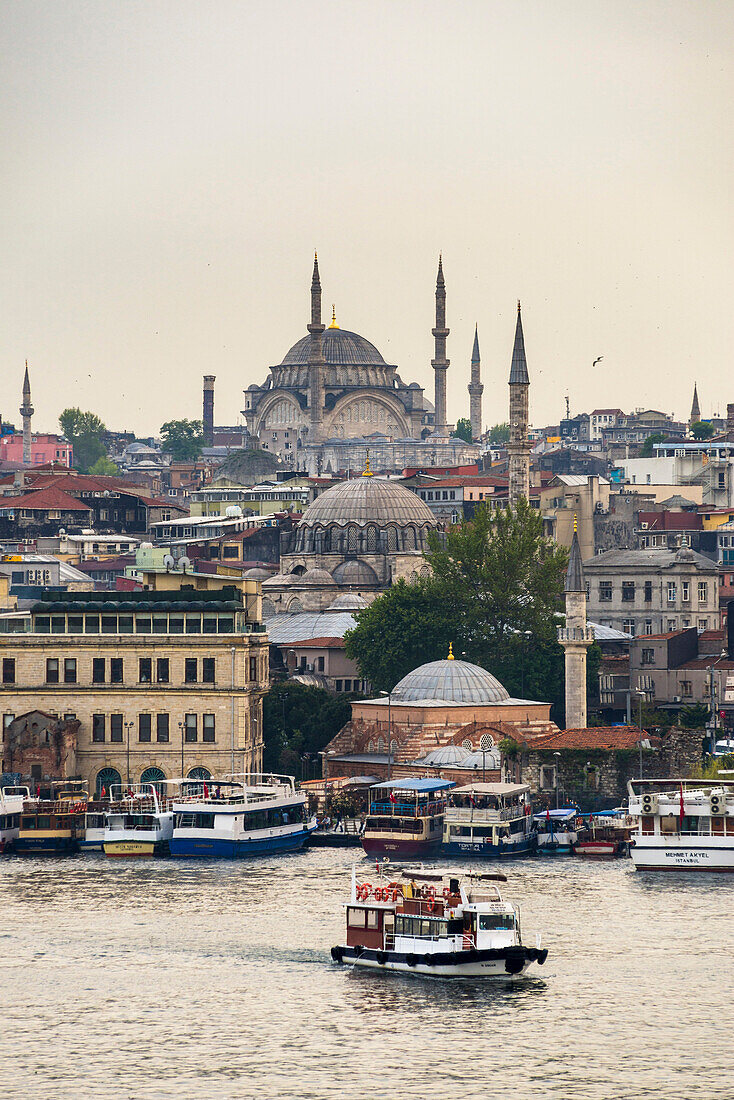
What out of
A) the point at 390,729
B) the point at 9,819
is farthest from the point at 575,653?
the point at 9,819

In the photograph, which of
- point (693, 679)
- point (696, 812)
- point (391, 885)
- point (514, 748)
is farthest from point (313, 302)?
point (391, 885)

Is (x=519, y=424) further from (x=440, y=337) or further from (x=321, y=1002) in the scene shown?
(x=321, y=1002)

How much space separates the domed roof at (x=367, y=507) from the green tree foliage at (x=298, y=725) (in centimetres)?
2855

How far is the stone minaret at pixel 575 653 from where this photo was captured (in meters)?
91.0

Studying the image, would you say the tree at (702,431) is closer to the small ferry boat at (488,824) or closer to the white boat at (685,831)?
the small ferry boat at (488,824)

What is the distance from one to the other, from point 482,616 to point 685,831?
28817mm

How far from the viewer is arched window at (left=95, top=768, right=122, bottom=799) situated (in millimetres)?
79625

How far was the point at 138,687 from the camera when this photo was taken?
263ft

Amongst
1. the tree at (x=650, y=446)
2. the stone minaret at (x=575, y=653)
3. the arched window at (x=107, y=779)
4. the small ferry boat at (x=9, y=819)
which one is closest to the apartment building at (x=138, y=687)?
Answer: the arched window at (x=107, y=779)

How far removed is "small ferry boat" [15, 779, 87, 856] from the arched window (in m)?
4.88

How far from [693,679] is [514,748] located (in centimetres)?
1754

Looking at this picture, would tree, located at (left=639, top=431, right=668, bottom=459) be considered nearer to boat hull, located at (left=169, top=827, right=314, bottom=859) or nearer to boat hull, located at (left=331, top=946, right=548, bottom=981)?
boat hull, located at (left=169, top=827, right=314, bottom=859)

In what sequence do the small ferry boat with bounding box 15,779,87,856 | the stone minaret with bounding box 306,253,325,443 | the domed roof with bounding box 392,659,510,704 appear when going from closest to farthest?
the small ferry boat with bounding box 15,779,87,856 < the domed roof with bounding box 392,659,510,704 < the stone minaret with bounding box 306,253,325,443

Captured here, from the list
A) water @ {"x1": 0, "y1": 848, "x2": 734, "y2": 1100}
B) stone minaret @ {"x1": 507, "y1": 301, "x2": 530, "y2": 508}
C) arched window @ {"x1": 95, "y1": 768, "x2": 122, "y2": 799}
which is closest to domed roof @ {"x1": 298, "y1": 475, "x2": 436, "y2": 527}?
stone minaret @ {"x1": 507, "y1": 301, "x2": 530, "y2": 508}
